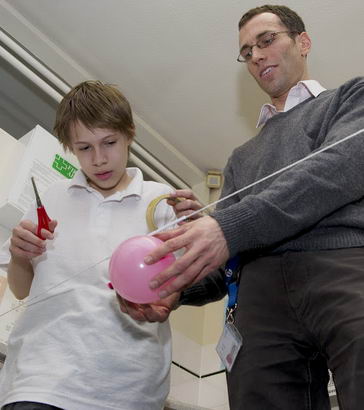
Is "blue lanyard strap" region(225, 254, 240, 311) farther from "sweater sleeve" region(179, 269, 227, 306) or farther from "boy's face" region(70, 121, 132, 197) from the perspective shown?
"boy's face" region(70, 121, 132, 197)

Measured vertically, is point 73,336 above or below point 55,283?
below

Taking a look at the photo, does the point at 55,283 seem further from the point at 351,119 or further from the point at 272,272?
the point at 351,119

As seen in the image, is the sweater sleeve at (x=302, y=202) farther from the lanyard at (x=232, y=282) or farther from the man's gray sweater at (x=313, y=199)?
the lanyard at (x=232, y=282)

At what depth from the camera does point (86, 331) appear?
1180 mm

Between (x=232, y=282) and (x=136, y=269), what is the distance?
38cm

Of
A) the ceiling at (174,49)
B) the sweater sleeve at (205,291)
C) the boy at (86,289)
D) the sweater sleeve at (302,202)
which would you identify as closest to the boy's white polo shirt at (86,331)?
the boy at (86,289)

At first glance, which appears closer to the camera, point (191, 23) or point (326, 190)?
point (326, 190)

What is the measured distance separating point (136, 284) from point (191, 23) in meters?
1.82

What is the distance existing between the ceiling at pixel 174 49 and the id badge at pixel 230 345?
172 cm

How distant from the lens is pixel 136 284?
0.95 meters

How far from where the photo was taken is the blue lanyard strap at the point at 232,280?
4.01 ft

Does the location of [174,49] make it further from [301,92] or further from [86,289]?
[86,289]

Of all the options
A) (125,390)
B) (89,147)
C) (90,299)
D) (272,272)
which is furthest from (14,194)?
(272,272)

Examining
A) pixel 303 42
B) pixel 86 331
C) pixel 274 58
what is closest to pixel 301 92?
pixel 274 58
